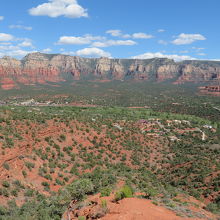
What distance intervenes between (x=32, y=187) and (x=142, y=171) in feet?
55.6

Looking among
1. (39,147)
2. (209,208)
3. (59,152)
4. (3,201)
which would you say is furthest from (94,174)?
(209,208)

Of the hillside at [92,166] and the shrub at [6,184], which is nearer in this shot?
the hillside at [92,166]

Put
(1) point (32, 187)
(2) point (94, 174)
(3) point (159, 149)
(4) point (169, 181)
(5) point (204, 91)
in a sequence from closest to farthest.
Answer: (1) point (32, 187), (2) point (94, 174), (4) point (169, 181), (3) point (159, 149), (5) point (204, 91)

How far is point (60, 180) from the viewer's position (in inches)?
985

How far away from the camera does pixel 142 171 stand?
106 ft

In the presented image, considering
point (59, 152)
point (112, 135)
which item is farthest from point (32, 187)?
point (112, 135)

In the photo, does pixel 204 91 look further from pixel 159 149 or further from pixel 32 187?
pixel 32 187

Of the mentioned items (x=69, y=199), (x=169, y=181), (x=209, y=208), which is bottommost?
(x=169, y=181)

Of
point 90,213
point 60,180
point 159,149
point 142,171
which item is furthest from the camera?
point 159,149

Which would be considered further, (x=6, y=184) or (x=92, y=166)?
(x=92, y=166)

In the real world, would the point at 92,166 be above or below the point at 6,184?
below

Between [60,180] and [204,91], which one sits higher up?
[204,91]

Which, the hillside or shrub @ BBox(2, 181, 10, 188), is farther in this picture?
shrub @ BBox(2, 181, 10, 188)

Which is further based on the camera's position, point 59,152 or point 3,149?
point 59,152
